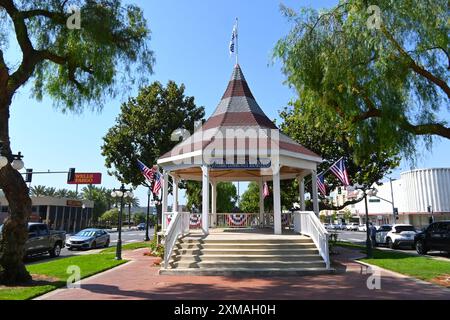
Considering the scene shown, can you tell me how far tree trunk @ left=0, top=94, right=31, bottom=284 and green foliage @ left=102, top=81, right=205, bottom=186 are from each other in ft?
66.3

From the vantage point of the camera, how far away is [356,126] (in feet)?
38.2

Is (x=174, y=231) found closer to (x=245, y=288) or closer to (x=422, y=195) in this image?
(x=245, y=288)

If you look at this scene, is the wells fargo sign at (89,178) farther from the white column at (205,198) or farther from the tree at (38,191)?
the white column at (205,198)

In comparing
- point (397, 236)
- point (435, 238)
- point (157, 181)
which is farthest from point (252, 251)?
point (397, 236)

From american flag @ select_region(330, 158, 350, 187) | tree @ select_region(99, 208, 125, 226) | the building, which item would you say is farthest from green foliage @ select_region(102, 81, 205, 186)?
tree @ select_region(99, 208, 125, 226)

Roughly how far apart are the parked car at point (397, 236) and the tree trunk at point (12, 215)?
21855 mm

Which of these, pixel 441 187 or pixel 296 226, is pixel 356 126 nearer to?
pixel 296 226

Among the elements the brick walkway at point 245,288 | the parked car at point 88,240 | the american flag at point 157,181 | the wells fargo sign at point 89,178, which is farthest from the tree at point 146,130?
the wells fargo sign at point 89,178

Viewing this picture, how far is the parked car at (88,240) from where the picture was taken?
85.1ft

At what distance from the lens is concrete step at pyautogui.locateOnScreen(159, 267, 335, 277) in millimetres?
12188

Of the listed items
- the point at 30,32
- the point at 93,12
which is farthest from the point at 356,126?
the point at 30,32

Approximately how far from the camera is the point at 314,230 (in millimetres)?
14422

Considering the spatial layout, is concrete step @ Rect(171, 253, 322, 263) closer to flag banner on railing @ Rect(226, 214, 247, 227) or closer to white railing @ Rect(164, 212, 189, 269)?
white railing @ Rect(164, 212, 189, 269)
